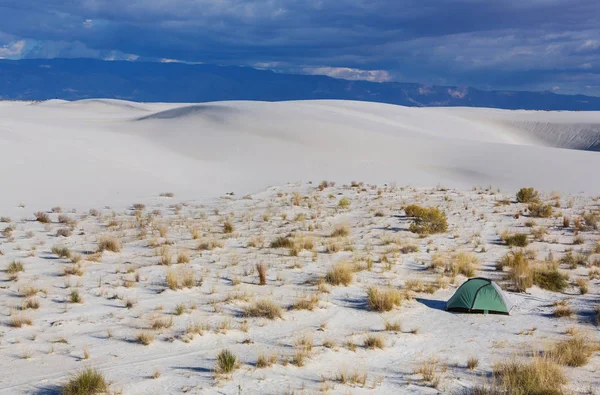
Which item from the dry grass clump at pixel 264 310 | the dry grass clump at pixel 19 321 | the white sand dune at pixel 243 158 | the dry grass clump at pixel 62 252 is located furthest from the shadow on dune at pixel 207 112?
the dry grass clump at pixel 19 321

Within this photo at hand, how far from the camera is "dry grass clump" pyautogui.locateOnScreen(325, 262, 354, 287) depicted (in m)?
9.64

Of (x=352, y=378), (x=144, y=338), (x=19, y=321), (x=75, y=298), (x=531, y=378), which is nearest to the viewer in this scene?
(x=531, y=378)

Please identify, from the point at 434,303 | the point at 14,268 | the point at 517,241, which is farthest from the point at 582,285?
the point at 14,268

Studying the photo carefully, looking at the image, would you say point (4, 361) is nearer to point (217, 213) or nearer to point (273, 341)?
point (273, 341)

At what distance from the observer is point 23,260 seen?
35.2 feet

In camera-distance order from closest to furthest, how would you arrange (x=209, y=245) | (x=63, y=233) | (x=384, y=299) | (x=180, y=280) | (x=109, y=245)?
(x=384, y=299)
(x=180, y=280)
(x=109, y=245)
(x=209, y=245)
(x=63, y=233)

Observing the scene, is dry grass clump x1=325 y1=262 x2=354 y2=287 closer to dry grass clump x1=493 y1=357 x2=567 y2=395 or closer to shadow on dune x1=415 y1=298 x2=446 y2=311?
shadow on dune x1=415 y1=298 x2=446 y2=311

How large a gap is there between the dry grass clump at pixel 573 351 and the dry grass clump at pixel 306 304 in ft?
11.1

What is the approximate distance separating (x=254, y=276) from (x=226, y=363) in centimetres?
402

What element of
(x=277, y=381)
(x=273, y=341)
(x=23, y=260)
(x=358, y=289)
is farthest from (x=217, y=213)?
(x=277, y=381)

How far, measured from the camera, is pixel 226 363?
Answer: 20.0 ft

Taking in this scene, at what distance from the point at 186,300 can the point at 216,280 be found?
Result: 1.16 meters

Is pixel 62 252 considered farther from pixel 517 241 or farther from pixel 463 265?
pixel 517 241

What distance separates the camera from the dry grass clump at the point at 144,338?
6832 millimetres
